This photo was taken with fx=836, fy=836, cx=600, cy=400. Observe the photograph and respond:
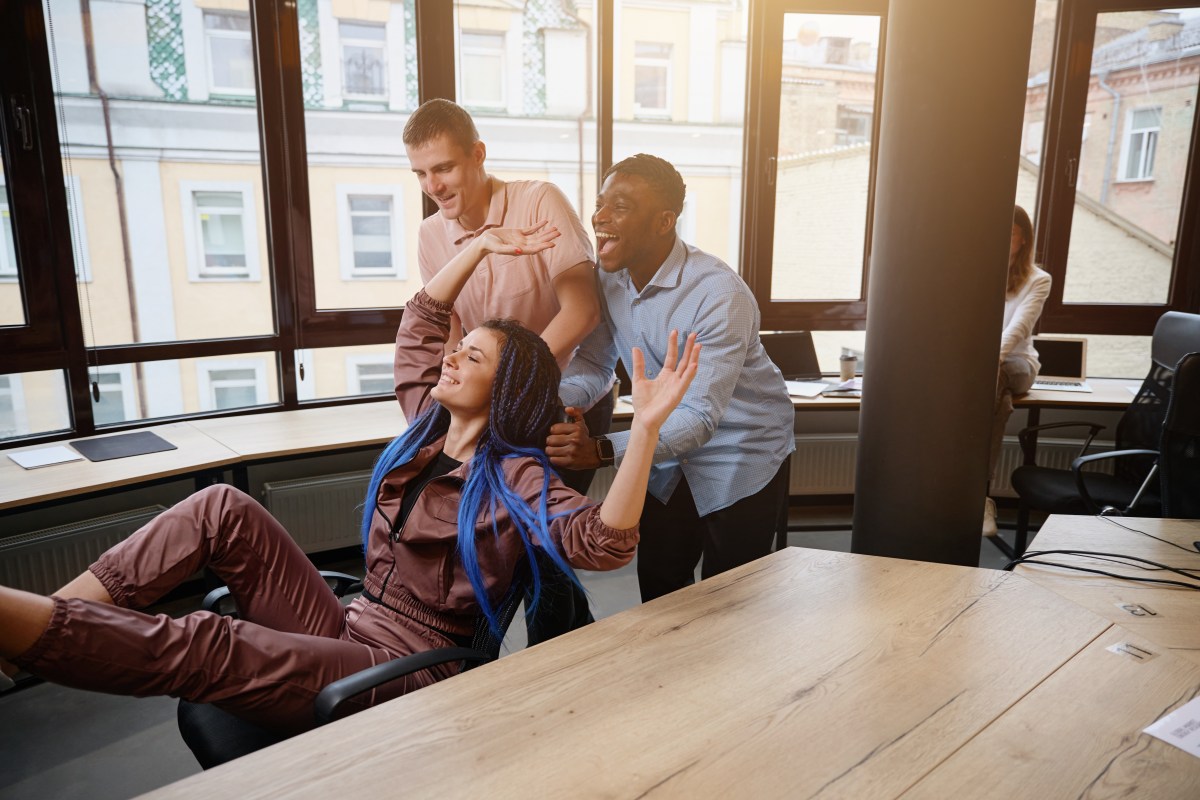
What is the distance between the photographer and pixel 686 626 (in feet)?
4.64

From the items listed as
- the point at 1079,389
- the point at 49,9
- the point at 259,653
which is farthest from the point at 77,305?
the point at 1079,389

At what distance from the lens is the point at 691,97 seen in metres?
4.22

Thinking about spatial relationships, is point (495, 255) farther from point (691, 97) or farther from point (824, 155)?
point (824, 155)

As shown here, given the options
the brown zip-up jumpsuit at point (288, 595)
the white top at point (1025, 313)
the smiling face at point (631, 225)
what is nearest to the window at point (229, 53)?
the brown zip-up jumpsuit at point (288, 595)

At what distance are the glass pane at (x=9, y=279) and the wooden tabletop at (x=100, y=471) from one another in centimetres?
48

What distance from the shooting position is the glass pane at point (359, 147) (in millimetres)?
3557

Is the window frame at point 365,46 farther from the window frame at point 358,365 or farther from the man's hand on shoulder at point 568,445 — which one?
the man's hand on shoulder at point 568,445

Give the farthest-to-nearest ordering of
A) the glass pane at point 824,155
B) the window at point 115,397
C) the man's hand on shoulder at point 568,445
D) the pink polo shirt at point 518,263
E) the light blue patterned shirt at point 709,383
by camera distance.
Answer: the glass pane at point 824,155
the window at point 115,397
the pink polo shirt at point 518,263
the light blue patterned shirt at point 709,383
the man's hand on shoulder at point 568,445

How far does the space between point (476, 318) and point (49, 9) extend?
6.75 ft

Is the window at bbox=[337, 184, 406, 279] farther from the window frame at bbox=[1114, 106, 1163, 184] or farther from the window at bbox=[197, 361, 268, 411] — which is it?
the window frame at bbox=[1114, 106, 1163, 184]

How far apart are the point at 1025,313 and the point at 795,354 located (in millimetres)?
1054

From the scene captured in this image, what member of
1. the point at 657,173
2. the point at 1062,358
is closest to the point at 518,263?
the point at 657,173

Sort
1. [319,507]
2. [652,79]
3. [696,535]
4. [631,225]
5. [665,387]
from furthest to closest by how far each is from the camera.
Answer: [652,79] < [319,507] < [696,535] < [631,225] < [665,387]

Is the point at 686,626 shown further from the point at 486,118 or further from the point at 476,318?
the point at 486,118
